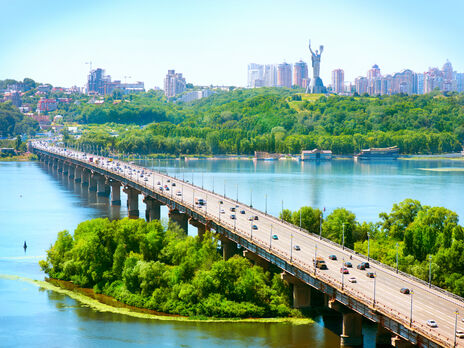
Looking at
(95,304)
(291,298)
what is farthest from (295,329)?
(95,304)

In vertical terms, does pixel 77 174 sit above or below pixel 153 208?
above

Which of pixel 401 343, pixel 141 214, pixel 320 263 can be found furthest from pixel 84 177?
pixel 401 343

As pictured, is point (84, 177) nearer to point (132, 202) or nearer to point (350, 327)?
point (132, 202)

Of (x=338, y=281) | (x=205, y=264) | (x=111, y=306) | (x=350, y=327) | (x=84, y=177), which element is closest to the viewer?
(x=350, y=327)

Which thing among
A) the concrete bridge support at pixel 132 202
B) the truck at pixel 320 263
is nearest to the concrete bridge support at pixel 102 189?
the concrete bridge support at pixel 132 202

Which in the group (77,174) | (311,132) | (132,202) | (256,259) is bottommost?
(132,202)

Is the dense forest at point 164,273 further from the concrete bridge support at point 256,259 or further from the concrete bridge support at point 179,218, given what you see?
the concrete bridge support at point 179,218

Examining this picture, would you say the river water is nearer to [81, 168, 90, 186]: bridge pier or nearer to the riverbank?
the riverbank
